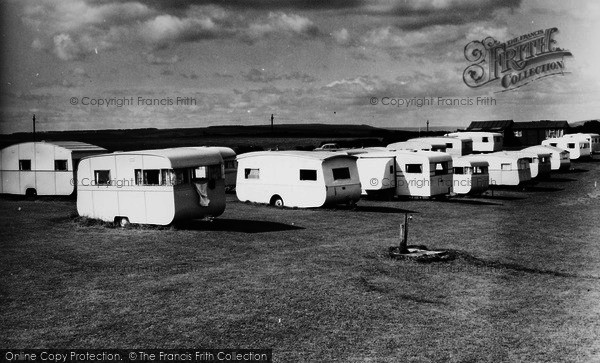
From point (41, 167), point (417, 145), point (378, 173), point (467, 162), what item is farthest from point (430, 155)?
point (41, 167)

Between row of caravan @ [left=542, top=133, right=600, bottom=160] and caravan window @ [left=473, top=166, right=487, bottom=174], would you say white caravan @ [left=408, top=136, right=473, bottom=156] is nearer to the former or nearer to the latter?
row of caravan @ [left=542, top=133, right=600, bottom=160]

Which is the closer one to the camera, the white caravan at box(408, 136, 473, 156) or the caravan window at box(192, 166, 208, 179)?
the caravan window at box(192, 166, 208, 179)

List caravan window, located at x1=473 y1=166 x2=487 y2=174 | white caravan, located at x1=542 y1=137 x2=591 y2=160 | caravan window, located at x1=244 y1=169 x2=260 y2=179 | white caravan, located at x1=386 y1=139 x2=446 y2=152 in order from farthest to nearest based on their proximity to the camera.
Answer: white caravan, located at x1=542 y1=137 x2=591 y2=160
white caravan, located at x1=386 y1=139 x2=446 y2=152
caravan window, located at x1=473 y1=166 x2=487 y2=174
caravan window, located at x1=244 y1=169 x2=260 y2=179

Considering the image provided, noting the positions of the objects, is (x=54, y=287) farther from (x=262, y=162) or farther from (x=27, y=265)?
(x=262, y=162)

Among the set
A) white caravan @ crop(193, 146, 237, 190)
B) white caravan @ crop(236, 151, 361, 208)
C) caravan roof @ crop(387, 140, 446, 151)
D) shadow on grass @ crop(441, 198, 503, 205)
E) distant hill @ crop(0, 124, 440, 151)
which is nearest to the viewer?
white caravan @ crop(236, 151, 361, 208)

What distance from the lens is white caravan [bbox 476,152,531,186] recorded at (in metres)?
39.4

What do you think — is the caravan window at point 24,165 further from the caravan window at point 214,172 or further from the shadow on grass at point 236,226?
the caravan window at point 214,172

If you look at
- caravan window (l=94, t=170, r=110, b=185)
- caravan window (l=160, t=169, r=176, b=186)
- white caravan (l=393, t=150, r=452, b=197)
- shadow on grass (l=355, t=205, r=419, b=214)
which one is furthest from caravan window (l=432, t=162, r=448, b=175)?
caravan window (l=94, t=170, r=110, b=185)

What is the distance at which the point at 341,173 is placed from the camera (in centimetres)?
2841

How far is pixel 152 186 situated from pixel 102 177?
2.47 m

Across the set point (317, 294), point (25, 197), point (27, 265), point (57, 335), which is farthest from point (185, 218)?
point (25, 197)

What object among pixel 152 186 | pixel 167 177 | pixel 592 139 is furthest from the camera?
pixel 592 139

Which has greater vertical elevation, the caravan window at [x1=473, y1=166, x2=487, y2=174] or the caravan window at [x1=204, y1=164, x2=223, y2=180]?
the caravan window at [x1=204, y1=164, x2=223, y2=180]

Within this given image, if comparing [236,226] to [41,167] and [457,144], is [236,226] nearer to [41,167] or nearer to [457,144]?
[41,167]
